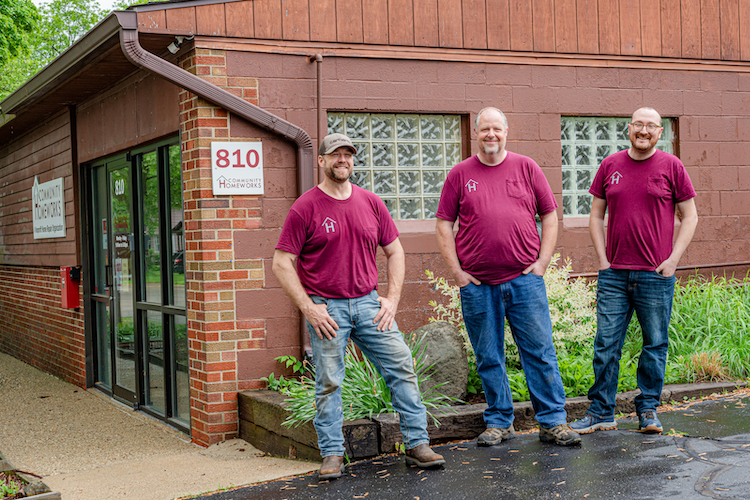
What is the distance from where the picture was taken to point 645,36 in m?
7.89

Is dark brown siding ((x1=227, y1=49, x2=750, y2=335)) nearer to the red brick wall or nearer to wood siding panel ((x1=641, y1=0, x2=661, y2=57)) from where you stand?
wood siding panel ((x1=641, y1=0, x2=661, y2=57))

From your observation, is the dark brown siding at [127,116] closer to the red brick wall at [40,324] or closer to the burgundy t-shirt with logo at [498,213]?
the red brick wall at [40,324]

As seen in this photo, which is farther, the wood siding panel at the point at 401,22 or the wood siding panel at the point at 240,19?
the wood siding panel at the point at 401,22

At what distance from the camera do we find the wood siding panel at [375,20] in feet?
22.2

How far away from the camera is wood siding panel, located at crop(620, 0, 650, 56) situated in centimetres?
779

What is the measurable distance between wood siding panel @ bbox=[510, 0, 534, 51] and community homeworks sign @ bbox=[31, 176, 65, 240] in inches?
234

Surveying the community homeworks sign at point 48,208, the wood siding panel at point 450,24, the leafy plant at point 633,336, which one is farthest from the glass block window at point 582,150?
the community homeworks sign at point 48,208

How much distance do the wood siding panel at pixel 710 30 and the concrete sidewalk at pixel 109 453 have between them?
19.8 ft

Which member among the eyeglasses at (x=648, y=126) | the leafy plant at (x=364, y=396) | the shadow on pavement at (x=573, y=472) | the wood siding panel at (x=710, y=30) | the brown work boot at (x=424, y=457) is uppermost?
the wood siding panel at (x=710, y=30)

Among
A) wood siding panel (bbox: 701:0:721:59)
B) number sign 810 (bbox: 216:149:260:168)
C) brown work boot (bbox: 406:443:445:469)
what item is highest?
wood siding panel (bbox: 701:0:721:59)

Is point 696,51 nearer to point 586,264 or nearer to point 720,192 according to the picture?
point 720,192

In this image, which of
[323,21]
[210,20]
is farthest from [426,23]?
[210,20]

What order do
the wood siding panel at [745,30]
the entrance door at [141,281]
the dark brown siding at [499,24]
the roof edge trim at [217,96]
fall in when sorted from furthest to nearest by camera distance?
the wood siding panel at [745,30]
the entrance door at [141,281]
the dark brown siding at [499,24]
the roof edge trim at [217,96]

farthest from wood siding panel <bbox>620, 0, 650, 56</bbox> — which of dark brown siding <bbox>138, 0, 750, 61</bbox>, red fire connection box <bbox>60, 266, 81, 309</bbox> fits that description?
red fire connection box <bbox>60, 266, 81, 309</bbox>
